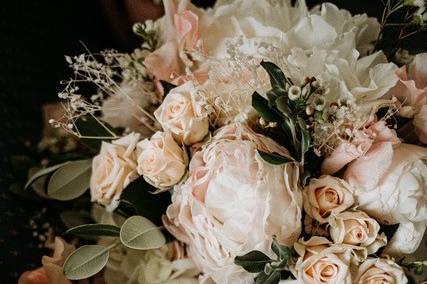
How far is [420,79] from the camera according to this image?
0.83 metres

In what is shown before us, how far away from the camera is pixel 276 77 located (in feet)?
2.41

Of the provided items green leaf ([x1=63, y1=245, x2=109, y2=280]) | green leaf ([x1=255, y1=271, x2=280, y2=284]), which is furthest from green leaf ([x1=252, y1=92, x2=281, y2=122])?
green leaf ([x1=63, y1=245, x2=109, y2=280])

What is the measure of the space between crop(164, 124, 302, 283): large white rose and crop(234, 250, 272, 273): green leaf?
0.4 inches

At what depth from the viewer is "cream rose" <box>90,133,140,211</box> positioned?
0.87m

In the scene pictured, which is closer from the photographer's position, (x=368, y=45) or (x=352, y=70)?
(x=352, y=70)

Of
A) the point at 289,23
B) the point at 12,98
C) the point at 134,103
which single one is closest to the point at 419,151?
the point at 289,23

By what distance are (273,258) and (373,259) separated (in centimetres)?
13

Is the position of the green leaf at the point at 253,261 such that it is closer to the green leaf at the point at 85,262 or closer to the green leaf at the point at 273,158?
the green leaf at the point at 273,158

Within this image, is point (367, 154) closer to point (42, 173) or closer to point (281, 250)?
point (281, 250)

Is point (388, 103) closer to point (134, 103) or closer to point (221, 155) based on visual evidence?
point (221, 155)

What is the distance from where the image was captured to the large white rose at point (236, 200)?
28.0 inches

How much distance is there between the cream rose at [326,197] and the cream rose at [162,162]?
0.63ft

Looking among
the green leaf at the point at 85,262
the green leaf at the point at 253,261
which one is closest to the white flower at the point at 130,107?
the green leaf at the point at 85,262

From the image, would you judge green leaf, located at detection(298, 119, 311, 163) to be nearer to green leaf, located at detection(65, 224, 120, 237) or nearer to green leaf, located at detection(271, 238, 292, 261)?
green leaf, located at detection(271, 238, 292, 261)
